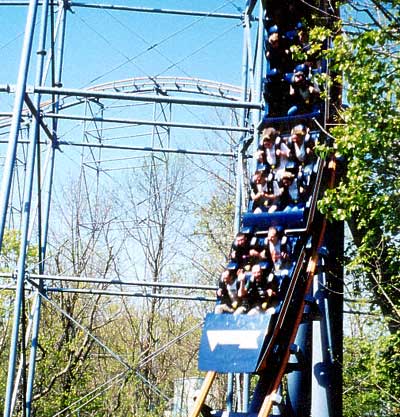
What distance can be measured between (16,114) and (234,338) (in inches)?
115

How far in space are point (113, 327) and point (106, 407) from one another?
3.24 metres

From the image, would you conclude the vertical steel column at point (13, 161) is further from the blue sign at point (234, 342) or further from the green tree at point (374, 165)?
the green tree at point (374, 165)

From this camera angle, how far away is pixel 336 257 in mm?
7410

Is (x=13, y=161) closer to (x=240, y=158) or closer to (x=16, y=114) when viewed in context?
(x=16, y=114)

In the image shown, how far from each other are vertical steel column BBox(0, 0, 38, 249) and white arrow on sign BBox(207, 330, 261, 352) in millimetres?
2099

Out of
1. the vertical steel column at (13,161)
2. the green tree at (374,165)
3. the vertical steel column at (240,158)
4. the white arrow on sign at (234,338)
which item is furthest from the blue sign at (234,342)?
the vertical steel column at (240,158)

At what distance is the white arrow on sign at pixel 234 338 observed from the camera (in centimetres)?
592

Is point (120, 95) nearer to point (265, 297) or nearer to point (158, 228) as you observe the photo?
point (265, 297)

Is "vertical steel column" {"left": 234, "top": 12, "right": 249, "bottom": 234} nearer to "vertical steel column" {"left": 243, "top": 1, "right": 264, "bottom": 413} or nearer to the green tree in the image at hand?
"vertical steel column" {"left": 243, "top": 1, "right": 264, "bottom": 413}

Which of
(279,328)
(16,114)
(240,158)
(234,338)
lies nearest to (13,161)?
(16,114)

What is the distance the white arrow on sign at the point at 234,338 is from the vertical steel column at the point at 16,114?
2.10 meters

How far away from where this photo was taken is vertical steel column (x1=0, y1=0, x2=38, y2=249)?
6543 millimetres

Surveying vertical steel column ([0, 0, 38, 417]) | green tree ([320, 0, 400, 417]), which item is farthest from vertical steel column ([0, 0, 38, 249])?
green tree ([320, 0, 400, 417])

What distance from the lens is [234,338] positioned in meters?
6.04
